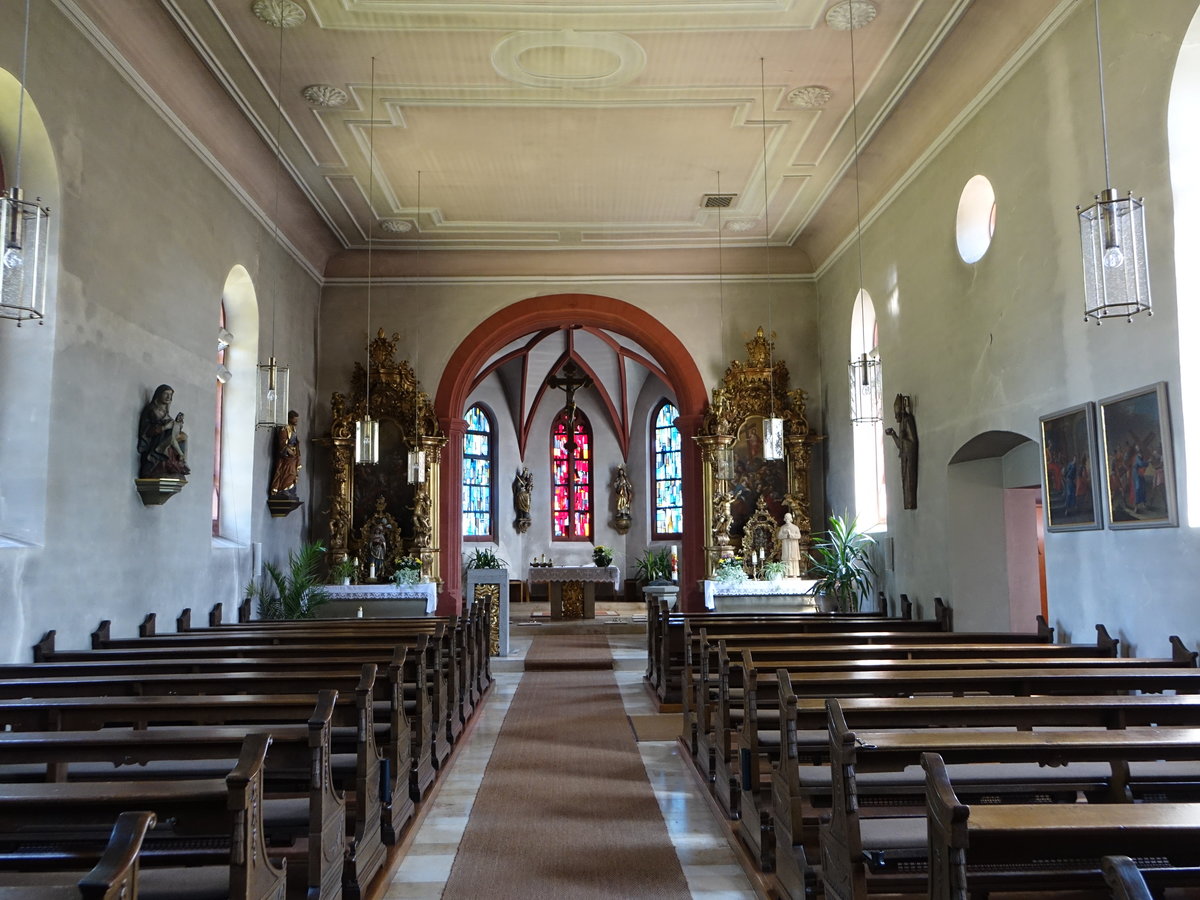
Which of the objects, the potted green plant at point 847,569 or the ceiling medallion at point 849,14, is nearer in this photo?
the ceiling medallion at point 849,14

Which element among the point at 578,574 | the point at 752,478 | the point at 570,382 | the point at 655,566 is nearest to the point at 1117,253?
the point at 752,478

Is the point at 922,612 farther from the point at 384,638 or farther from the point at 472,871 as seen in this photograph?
the point at 472,871

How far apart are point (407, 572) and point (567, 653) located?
8.29 ft

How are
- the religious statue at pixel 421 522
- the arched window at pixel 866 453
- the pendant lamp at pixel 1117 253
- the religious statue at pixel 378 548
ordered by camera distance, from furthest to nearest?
the religious statue at pixel 421 522
the religious statue at pixel 378 548
the arched window at pixel 866 453
the pendant lamp at pixel 1117 253

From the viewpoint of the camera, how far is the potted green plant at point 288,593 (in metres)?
11.8

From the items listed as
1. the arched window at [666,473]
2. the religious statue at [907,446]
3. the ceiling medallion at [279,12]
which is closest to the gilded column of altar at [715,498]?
the religious statue at [907,446]

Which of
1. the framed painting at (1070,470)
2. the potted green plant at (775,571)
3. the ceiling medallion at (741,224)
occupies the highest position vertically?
the ceiling medallion at (741,224)

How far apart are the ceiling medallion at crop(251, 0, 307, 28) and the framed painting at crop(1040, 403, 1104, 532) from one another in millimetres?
7178

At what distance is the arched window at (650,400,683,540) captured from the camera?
23047 mm

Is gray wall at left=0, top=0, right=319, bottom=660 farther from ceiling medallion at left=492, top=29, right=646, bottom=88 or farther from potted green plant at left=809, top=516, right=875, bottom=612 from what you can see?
potted green plant at left=809, top=516, right=875, bottom=612

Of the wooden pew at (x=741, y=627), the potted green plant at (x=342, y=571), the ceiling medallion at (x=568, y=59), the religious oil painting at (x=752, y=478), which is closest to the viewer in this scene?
the ceiling medallion at (x=568, y=59)

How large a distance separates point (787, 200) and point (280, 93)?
677 cm

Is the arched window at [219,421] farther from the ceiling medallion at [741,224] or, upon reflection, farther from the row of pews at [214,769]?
the ceiling medallion at [741,224]

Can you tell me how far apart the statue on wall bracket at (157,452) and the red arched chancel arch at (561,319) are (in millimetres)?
6628
